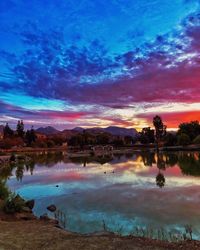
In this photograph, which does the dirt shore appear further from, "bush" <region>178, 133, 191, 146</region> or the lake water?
"bush" <region>178, 133, 191, 146</region>

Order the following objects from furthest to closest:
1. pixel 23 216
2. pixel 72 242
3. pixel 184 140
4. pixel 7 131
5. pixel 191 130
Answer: pixel 7 131, pixel 191 130, pixel 184 140, pixel 23 216, pixel 72 242

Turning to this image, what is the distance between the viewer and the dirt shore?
33.4 feet

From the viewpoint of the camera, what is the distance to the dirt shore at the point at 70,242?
1018cm

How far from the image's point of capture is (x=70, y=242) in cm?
1080

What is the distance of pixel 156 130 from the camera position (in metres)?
171

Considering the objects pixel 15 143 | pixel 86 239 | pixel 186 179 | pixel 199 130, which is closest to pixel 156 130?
pixel 199 130

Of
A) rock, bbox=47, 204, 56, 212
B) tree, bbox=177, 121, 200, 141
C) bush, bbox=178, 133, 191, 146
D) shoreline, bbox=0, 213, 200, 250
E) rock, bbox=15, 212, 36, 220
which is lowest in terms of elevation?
rock, bbox=47, 204, 56, 212

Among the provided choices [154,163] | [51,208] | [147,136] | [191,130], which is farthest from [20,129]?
[51,208]

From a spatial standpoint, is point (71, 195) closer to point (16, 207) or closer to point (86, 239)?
point (16, 207)

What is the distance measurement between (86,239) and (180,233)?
531 centimetres

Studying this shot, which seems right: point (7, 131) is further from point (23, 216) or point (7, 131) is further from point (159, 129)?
point (23, 216)

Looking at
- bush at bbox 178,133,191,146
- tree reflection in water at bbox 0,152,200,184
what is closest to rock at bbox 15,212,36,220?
tree reflection in water at bbox 0,152,200,184

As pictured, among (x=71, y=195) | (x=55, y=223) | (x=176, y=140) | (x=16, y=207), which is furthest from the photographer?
(x=176, y=140)

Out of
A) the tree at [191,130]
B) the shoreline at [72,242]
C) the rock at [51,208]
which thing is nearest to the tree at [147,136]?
the tree at [191,130]
